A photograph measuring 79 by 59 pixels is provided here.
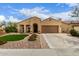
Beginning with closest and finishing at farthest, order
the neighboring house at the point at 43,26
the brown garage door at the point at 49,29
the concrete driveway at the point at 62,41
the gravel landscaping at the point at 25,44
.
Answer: the gravel landscaping at the point at 25,44 < the concrete driveway at the point at 62,41 < the neighboring house at the point at 43,26 < the brown garage door at the point at 49,29

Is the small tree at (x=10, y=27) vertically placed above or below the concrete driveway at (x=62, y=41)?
above

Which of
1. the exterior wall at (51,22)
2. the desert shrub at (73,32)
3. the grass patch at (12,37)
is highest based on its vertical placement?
the exterior wall at (51,22)

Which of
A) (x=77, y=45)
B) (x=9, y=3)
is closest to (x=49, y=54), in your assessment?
(x=77, y=45)

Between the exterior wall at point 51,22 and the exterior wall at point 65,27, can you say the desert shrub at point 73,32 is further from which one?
the exterior wall at point 51,22

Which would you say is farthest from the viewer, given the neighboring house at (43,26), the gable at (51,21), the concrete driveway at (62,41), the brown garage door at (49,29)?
the brown garage door at (49,29)

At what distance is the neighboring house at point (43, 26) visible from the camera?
1703cm

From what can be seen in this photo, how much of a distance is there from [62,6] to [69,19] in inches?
48.9

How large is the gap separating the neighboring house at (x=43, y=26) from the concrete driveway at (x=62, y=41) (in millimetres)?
428

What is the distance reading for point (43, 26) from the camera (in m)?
17.4

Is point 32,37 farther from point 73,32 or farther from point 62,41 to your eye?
point 73,32

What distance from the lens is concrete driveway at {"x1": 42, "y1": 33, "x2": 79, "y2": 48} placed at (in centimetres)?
1682

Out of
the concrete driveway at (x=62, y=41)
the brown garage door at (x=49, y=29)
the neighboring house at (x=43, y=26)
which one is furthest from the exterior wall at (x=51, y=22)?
the concrete driveway at (x=62, y=41)

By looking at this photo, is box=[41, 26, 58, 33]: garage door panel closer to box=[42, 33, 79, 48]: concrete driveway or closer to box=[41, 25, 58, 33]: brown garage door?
box=[41, 25, 58, 33]: brown garage door

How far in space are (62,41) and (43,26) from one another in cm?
205
